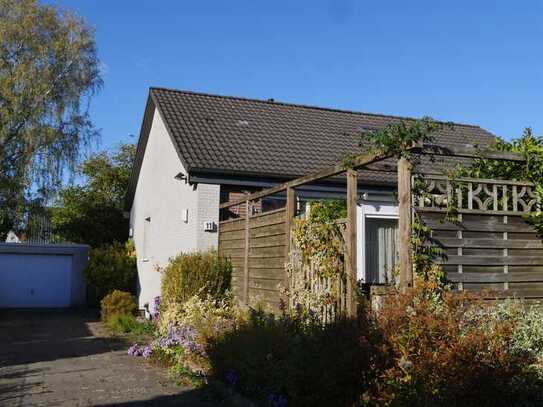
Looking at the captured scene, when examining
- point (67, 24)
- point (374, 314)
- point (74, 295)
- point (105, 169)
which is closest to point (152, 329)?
point (374, 314)

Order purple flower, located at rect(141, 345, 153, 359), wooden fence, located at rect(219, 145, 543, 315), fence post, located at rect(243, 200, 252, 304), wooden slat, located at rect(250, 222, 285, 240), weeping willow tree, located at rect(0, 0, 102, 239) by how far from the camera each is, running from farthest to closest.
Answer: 1. weeping willow tree, located at rect(0, 0, 102, 239)
2. fence post, located at rect(243, 200, 252, 304)
3. purple flower, located at rect(141, 345, 153, 359)
4. wooden slat, located at rect(250, 222, 285, 240)
5. wooden fence, located at rect(219, 145, 543, 315)

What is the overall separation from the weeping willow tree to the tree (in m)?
2.12

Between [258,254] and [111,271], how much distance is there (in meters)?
10.7

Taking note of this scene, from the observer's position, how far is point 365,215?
456 inches

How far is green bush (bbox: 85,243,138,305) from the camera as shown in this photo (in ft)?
64.3

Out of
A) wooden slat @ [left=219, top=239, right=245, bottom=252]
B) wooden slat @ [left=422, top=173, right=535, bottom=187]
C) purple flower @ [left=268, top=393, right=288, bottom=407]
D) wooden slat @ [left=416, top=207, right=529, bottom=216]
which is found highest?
wooden slat @ [left=422, top=173, right=535, bottom=187]

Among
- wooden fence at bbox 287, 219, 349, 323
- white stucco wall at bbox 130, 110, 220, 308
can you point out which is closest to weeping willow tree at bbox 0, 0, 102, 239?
white stucco wall at bbox 130, 110, 220, 308

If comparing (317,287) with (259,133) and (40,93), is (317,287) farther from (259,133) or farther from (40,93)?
(40,93)

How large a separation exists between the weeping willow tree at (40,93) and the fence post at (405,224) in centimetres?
1902

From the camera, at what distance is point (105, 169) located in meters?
30.0

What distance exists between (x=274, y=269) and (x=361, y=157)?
3061 millimetres

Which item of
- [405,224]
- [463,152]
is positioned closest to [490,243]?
[463,152]

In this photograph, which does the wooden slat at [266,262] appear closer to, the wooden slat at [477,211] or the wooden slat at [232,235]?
the wooden slat at [232,235]

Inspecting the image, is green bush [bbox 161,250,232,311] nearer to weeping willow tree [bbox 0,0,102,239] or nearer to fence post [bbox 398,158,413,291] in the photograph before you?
fence post [bbox 398,158,413,291]
